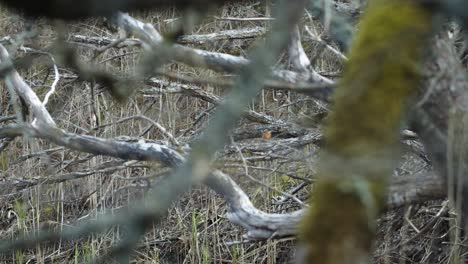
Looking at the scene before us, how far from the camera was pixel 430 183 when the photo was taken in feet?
6.67

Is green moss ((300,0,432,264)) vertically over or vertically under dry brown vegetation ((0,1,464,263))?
over

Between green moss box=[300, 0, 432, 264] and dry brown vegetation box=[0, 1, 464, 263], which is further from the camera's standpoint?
dry brown vegetation box=[0, 1, 464, 263]

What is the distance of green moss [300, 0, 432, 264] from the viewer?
1.07 m

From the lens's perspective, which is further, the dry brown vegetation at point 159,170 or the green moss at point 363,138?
the dry brown vegetation at point 159,170

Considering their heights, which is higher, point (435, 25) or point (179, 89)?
point (435, 25)

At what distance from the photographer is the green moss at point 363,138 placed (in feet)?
3.51

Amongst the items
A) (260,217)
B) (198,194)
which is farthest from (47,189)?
(260,217)

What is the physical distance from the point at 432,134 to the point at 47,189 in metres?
2.78

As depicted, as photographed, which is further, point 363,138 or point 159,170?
point 159,170

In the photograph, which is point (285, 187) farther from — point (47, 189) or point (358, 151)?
point (358, 151)

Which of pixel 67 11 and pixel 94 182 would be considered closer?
pixel 67 11

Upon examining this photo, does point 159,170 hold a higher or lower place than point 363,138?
lower

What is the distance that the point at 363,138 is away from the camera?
3.58 ft

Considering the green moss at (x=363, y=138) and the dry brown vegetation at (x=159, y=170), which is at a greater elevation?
the green moss at (x=363, y=138)
